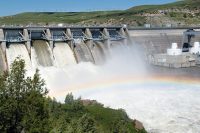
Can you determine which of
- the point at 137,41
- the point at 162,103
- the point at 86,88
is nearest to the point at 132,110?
the point at 162,103

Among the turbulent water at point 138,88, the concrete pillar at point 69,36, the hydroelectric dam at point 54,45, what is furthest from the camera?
the concrete pillar at point 69,36

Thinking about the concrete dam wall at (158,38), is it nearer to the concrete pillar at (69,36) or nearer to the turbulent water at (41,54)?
the concrete pillar at (69,36)

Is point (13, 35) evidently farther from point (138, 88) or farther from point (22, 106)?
point (22, 106)

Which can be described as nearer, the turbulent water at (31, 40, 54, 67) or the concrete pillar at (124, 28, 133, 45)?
the turbulent water at (31, 40, 54, 67)

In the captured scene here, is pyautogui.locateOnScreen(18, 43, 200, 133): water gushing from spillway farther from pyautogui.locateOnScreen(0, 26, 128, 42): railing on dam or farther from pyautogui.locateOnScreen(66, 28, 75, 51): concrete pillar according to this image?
pyautogui.locateOnScreen(0, 26, 128, 42): railing on dam

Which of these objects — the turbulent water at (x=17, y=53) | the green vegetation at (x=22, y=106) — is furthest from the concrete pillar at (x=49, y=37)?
the green vegetation at (x=22, y=106)

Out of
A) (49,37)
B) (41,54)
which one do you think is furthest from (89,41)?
(41,54)

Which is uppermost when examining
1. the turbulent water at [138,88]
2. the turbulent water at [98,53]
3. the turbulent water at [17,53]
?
the turbulent water at [17,53]

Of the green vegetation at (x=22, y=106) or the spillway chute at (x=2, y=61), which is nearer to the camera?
the green vegetation at (x=22, y=106)

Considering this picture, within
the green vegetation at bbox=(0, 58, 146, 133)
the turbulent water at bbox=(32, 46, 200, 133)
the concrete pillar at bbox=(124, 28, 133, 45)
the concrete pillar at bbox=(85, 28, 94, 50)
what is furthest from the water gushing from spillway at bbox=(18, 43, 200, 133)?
the green vegetation at bbox=(0, 58, 146, 133)
